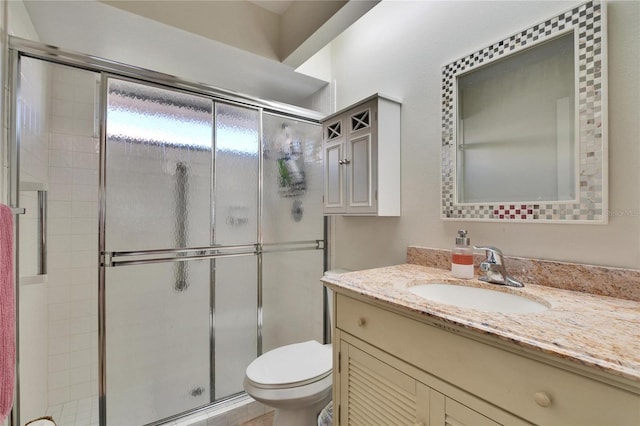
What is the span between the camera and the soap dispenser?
1146mm

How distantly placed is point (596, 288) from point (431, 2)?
1464 mm

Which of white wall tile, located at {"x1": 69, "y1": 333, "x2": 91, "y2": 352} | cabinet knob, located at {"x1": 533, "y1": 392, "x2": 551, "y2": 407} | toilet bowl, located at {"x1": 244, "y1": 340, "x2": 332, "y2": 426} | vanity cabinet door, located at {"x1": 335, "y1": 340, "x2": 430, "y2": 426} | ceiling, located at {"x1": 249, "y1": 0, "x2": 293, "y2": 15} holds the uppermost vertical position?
ceiling, located at {"x1": 249, "y1": 0, "x2": 293, "y2": 15}

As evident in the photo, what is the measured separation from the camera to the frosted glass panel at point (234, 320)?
1.77 metres

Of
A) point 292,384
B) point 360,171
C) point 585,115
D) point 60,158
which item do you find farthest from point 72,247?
point 585,115

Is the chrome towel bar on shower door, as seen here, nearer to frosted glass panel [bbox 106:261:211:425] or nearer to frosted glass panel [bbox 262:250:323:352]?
frosted glass panel [bbox 106:261:211:425]

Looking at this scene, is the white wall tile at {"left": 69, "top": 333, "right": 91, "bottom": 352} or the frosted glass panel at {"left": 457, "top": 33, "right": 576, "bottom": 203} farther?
the white wall tile at {"left": 69, "top": 333, "right": 91, "bottom": 352}

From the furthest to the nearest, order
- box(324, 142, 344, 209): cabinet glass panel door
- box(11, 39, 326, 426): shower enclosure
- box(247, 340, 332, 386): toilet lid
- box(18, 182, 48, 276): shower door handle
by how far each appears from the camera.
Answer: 1. box(324, 142, 344, 209): cabinet glass panel door
2. box(11, 39, 326, 426): shower enclosure
3. box(247, 340, 332, 386): toilet lid
4. box(18, 182, 48, 276): shower door handle

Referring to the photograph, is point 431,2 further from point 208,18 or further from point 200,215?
point 200,215

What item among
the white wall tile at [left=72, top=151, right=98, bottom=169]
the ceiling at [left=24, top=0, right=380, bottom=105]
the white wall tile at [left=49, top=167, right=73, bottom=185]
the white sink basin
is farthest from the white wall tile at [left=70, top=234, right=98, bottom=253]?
the white sink basin

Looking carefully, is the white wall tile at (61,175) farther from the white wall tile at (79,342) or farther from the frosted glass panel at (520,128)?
the frosted glass panel at (520,128)

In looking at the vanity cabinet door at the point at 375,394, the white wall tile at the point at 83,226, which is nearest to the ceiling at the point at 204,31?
the white wall tile at the point at 83,226

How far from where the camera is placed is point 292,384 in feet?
4.17

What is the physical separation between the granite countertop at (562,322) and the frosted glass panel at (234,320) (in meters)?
0.99

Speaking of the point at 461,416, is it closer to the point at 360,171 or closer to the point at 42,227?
the point at 360,171
